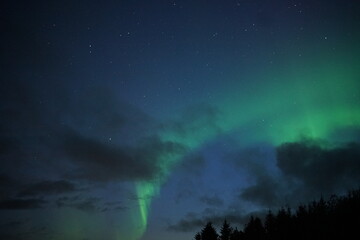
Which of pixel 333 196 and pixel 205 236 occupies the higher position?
pixel 333 196

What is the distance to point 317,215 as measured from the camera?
72.5 metres

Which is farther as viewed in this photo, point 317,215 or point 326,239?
point 317,215

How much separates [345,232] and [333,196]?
7609 cm

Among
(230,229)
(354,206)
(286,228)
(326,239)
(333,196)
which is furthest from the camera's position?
(333,196)

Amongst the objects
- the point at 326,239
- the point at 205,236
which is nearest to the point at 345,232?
the point at 326,239

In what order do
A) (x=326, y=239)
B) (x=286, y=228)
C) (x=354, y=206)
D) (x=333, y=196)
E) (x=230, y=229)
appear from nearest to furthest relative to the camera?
1. (x=326, y=239)
2. (x=286, y=228)
3. (x=230, y=229)
4. (x=354, y=206)
5. (x=333, y=196)

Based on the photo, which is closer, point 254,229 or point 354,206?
point 254,229

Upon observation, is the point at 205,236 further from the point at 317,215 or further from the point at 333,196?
the point at 333,196

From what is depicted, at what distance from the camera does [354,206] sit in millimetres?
77625

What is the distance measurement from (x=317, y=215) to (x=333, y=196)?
68096mm

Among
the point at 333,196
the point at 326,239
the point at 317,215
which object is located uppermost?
the point at 333,196

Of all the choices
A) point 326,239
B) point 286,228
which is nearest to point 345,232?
A: point 326,239

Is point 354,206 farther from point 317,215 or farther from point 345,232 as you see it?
point 345,232

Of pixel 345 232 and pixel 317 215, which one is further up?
pixel 317 215
